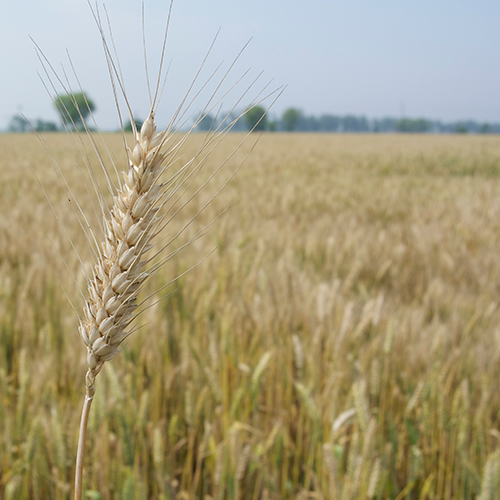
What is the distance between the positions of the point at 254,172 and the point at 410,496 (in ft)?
18.2

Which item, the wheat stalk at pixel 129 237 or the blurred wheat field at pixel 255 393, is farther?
the blurred wheat field at pixel 255 393

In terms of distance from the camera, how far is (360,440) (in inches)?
36.9

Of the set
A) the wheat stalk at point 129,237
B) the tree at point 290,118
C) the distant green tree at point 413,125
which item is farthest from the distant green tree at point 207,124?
the distant green tree at point 413,125

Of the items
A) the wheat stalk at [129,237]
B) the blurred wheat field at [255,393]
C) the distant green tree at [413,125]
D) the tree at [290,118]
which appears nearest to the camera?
the wheat stalk at [129,237]

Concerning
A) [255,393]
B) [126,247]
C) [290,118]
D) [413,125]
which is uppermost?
[290,118]

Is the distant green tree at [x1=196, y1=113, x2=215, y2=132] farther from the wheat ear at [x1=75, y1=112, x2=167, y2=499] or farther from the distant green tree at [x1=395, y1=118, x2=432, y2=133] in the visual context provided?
the distant green tree at [x1=395, y1=118, x2=432, y2=133]

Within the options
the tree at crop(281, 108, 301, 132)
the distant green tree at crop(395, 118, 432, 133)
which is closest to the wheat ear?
the tree at crop(281, 108, 301, 132)

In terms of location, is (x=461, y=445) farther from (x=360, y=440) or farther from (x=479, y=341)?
(x=479, y=341)

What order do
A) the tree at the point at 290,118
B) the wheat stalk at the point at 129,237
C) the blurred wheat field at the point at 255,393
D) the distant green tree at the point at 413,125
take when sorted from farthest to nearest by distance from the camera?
the distant green tree at the point at 413,125, the tree at the point at 290,118, the blurred wheat field at the point at 255,393, the wheat stalk at the point at 129,237

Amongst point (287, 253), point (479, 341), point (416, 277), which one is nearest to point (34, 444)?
point (479, 341)

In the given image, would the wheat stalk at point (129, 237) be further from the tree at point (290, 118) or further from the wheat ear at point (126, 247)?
the tree at point (290, 118)

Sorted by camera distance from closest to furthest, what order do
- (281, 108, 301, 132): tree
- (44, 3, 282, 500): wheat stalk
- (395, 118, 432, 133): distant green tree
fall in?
(44, 3, 282, 500): wheat stalk
(281, 108, 301, 132): tree
(395, 118, 432, 133): distant green tree

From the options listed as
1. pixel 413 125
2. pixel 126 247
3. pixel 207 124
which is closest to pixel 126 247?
pixel 126 247

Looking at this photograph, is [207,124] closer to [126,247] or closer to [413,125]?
[126,247]
